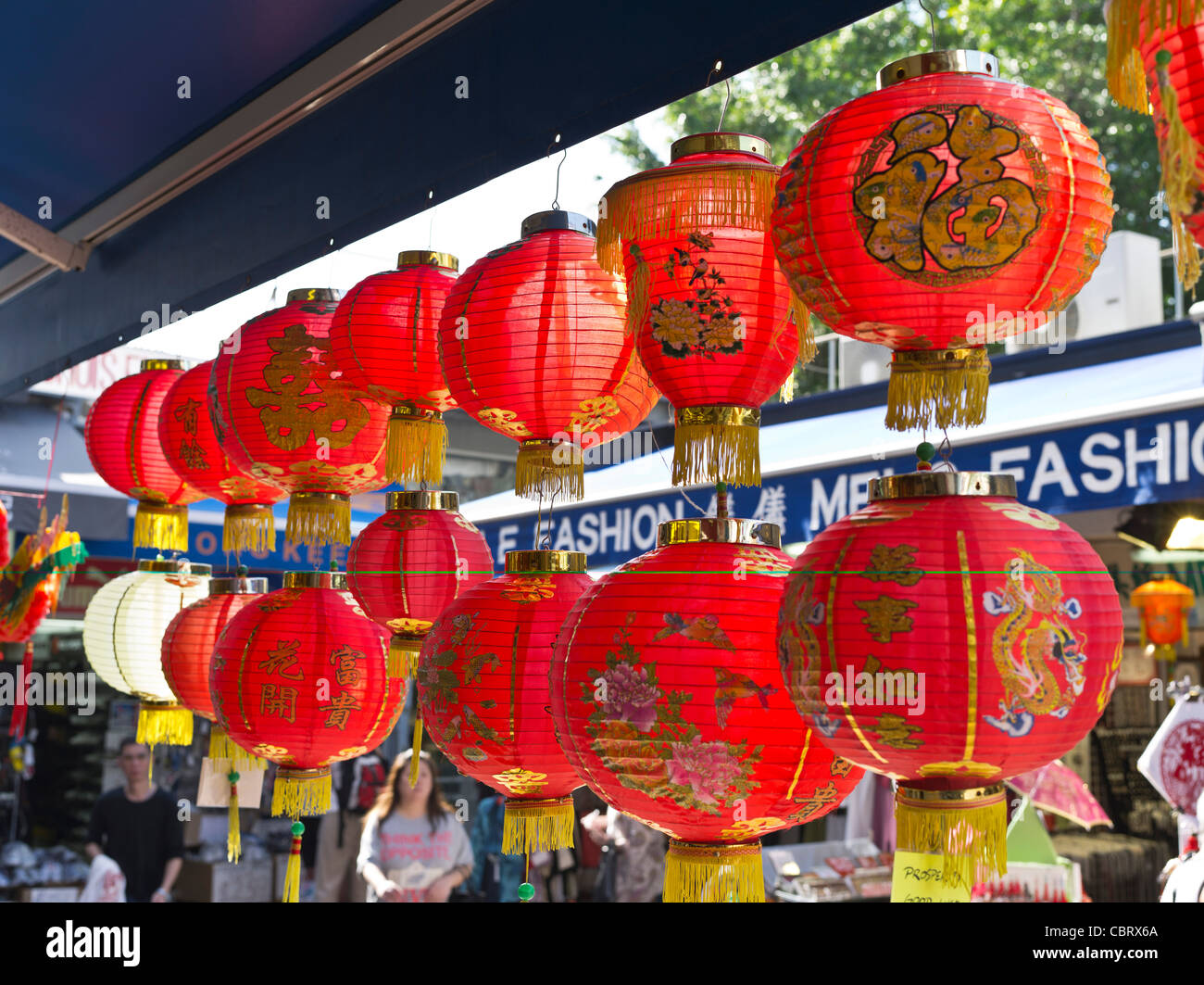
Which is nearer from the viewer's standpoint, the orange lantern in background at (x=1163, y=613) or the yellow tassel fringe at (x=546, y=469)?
the yellow tassel fringe at (x=546, y=469)

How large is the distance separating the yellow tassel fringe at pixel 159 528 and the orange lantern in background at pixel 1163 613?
12.8ft

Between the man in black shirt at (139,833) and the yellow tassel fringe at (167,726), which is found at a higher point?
the yellow tassel fringe at (167,726)

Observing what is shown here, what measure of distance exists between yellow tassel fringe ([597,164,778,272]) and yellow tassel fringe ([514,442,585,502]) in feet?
1.31

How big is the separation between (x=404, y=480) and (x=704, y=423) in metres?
0.78

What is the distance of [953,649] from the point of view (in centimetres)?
105

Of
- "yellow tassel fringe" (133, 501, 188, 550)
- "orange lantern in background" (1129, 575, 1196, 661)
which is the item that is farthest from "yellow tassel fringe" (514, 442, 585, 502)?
"orange lantern in background" (1129, 575, 1196, 661)

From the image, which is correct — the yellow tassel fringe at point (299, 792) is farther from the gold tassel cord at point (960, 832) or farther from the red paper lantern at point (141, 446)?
the gold tassel cord at point (960, 832)

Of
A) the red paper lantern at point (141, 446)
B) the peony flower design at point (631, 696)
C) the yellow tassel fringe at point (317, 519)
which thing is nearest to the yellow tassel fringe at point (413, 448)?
the yellow tassel fringe at point (317, 519)

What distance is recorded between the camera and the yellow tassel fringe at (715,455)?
137cm

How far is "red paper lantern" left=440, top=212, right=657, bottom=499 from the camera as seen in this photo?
156 cm

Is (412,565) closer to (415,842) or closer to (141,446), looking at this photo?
(141,446)

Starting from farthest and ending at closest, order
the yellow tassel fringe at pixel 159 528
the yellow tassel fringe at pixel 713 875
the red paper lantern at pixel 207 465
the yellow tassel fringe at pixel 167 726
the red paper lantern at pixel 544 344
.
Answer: the yellow tassel fringe at pixel 159 528, the yellow tassel fringe at pixel 167 726, the red paper lantern at pixel 207 465, the red paper lantern at pixel 544 344, the yellow tassel fringe at pixel 713 875

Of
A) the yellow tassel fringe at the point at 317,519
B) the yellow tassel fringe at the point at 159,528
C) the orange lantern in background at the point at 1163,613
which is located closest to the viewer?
the yellow tassel fringe at the point at 317,519

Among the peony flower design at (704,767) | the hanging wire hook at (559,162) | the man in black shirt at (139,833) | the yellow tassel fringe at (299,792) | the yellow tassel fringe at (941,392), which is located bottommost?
the man in black shirt at (139,833)
